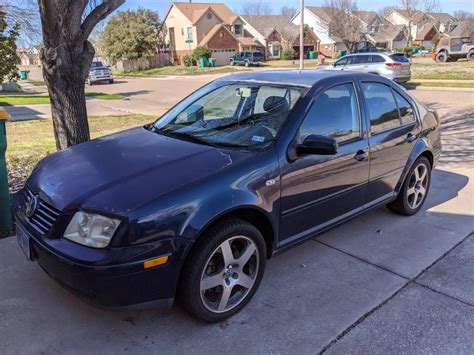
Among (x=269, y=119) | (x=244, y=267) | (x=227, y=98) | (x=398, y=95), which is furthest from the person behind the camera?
(x=398, y=95)

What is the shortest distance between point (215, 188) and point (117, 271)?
0.76 meters

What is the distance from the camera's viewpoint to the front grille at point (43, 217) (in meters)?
2.58

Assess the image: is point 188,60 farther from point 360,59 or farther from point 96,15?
point 96,15

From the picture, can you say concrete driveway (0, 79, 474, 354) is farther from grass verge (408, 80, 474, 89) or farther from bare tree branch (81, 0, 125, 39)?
grass verge (408, 80, 474, 89)

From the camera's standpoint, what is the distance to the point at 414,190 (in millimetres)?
4645

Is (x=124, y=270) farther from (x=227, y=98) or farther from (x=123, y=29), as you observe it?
(x=123, y=29)

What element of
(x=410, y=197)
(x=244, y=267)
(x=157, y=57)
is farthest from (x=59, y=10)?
(x=157, y=57)

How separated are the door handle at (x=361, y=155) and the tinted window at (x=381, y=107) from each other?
10.5 inches

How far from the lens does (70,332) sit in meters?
2.72

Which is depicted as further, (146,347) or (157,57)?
(157,57)

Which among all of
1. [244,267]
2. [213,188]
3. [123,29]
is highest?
[123,29]

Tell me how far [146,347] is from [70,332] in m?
0.53

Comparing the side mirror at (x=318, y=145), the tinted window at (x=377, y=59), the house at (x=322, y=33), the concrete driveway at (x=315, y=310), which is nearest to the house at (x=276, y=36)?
the house at (x=322, y=33)

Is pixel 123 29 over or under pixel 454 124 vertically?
over
